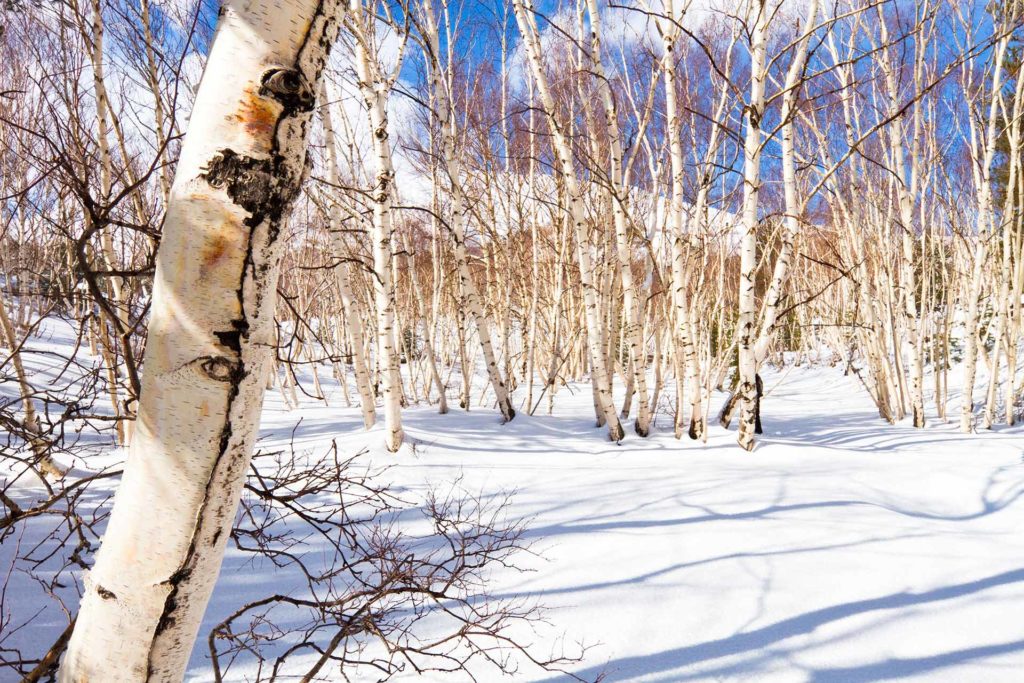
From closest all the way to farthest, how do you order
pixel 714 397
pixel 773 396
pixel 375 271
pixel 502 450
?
pixel 375 271
pixel 502 450
pixel 714 397
pixel 773 396

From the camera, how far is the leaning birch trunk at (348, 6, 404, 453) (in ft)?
15.3

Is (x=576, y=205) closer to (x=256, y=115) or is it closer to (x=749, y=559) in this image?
(x=749, y=559)

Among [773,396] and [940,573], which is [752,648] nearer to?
[940,573]

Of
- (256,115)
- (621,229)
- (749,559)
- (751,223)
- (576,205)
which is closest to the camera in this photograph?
(256,115)

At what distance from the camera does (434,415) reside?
707 centimetres

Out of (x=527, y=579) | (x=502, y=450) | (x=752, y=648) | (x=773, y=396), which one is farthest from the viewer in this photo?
(x=773, y=396)

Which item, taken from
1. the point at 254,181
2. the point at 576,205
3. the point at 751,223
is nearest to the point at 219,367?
the point at 254,181

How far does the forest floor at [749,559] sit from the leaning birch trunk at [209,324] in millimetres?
1425

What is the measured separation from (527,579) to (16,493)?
369 centimetres

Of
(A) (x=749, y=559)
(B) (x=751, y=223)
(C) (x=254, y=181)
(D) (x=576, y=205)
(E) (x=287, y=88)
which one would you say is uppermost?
(D) (x=576, y=205)

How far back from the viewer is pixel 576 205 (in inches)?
210

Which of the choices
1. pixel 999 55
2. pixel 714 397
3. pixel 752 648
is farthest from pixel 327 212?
pixel 714 397

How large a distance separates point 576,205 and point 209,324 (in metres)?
4.83

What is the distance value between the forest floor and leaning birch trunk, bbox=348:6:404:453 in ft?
1.38
